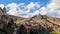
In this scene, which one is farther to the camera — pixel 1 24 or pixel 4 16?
pixel 4 16

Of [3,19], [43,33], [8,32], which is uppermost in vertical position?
[3,19]

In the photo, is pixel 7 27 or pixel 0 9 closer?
pixel 7 27

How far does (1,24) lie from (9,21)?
249cm

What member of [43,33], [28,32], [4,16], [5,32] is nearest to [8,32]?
[5,32]

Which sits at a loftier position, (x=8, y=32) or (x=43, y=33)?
(x=8, y=32)

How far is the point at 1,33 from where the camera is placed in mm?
25422

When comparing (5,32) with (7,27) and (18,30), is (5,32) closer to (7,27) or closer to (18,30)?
(7,27)

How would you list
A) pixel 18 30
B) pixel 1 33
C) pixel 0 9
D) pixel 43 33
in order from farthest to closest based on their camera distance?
1. pixel 43 33
2. pixel 18 30
3. pixel 0 9
4. pixel 1 33

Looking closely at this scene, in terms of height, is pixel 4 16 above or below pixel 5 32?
above

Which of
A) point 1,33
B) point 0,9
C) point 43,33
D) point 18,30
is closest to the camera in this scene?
point 1,33

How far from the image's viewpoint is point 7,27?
27219 millimetres

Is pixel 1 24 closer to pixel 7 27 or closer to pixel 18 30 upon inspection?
pixel 7 27

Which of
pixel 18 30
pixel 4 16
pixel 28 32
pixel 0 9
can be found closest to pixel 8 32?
pixel 4 16

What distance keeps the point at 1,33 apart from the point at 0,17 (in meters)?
2.67
